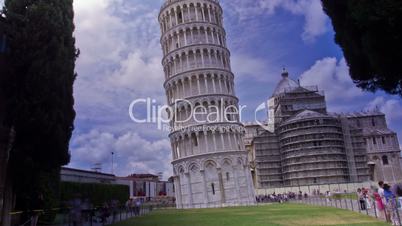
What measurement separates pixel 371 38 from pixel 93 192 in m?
42.3

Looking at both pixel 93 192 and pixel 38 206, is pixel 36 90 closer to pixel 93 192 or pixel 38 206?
pixel 38 206

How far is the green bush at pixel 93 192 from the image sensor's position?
127 ft

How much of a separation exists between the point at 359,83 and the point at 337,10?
9.43ft

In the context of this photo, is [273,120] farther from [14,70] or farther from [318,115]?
[14,70]

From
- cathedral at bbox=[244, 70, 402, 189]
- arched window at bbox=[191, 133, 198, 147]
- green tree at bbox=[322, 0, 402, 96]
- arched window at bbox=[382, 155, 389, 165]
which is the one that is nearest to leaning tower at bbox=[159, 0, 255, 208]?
arched window at bbox=[191, 133, 198, 147]

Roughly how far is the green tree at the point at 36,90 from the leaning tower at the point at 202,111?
31.9 metres

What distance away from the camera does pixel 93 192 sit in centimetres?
4606

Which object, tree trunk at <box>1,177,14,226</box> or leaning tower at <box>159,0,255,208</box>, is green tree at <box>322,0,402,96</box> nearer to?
tree trunk at <box>1,177,14,226</box>

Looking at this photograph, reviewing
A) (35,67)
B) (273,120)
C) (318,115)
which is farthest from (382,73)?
(273,120)

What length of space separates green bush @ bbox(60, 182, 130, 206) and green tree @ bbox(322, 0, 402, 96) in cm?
2987

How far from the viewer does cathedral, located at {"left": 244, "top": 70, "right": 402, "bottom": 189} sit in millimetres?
69500

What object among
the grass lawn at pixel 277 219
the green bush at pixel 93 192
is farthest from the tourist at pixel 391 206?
the green bush at pixel 93 192

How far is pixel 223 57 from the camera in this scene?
57031 millimetres

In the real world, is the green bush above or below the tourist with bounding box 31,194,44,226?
above
